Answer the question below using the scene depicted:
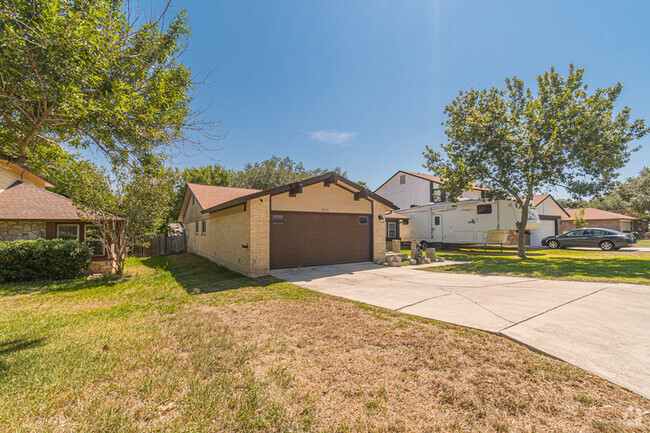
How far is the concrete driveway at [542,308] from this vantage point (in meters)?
3.21

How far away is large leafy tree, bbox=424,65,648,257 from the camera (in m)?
13.5

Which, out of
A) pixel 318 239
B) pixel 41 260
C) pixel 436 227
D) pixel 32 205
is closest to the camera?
pixel 41 260

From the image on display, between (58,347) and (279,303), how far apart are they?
360 centimetres

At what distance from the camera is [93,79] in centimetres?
371

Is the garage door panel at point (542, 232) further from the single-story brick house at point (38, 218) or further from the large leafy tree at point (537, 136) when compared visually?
the single-story brick house at point (38, 218)

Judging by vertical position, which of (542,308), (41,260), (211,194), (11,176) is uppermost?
(11,176)

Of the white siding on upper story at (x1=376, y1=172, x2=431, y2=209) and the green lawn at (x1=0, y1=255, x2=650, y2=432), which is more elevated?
the white siding on upper story at (x1=376, y1=172, x2=431, y2=209)

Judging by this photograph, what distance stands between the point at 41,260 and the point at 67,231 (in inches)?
145

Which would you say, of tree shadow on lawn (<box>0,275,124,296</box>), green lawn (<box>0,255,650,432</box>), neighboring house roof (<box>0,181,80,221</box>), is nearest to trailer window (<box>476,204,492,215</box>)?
green lawn (<box>0,255,650,432</box>)

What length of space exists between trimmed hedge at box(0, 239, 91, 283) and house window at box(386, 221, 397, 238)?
19474 mm

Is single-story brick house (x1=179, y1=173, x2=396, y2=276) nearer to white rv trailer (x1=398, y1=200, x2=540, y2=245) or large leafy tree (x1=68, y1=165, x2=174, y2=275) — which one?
large leafy tree (x1=68, y1=165, x2=174, y2=275)

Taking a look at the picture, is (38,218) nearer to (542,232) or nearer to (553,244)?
(553,244)

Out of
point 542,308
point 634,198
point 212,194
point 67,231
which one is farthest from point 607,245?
point 67,231

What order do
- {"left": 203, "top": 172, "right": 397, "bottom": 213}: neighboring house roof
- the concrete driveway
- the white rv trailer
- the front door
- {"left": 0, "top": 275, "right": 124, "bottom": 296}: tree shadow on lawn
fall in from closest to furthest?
1. the concrete driveway
2. {"left": 0, "top": 275, "right": 124, "bottom": 296}: tree shadow on lawn
3. {"left": 203, "top": 172, "right": 397, "bottom": 213}: neighboring house roof
4. the white rv trailer
5. the front door
